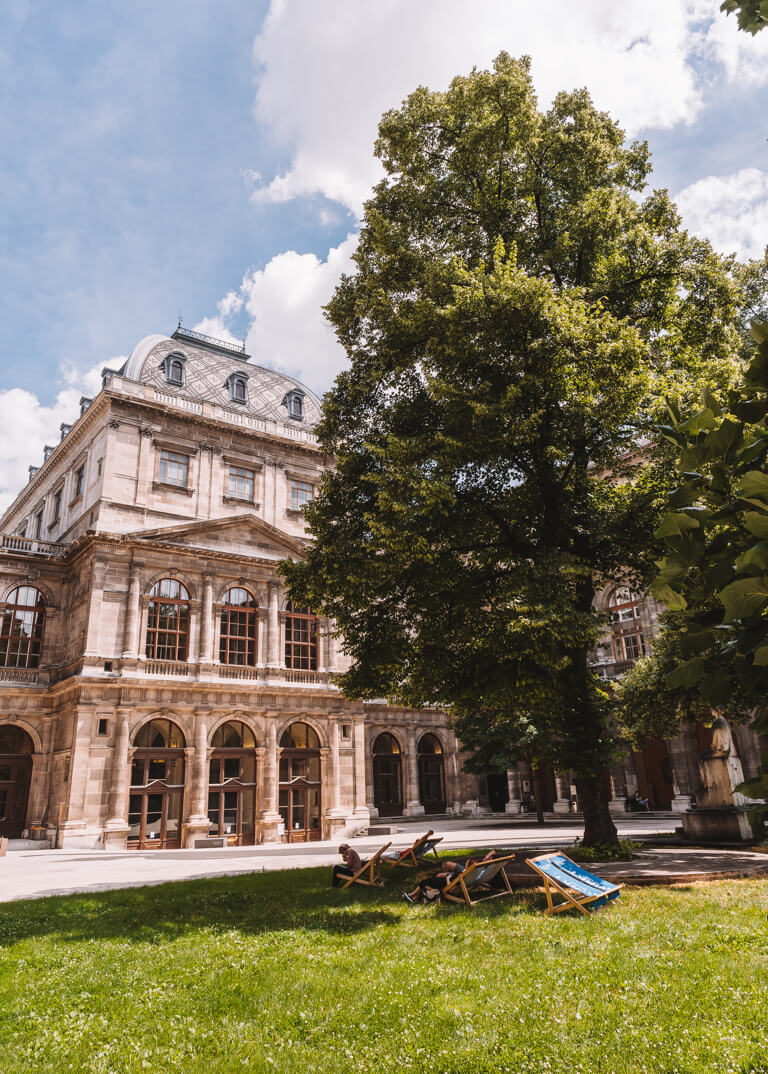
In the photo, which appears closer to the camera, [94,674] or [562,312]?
[562,312]

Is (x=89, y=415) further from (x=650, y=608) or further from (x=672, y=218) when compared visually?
(x=650, y=608)

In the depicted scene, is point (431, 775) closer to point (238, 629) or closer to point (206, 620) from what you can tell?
point (238, 629)

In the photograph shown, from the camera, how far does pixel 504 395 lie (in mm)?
13992

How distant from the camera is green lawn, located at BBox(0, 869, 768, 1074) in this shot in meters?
5.22

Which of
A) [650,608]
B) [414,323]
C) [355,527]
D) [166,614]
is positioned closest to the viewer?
[414,323]

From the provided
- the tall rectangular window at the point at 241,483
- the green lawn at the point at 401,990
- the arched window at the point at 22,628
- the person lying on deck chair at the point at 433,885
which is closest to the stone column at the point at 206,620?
the tall rectangular window at the point at 241,483

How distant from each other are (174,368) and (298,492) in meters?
8.98

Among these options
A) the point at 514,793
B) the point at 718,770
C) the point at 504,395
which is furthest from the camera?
the point at 514,793

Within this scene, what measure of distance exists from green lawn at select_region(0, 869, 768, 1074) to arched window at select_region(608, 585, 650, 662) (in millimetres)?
27881

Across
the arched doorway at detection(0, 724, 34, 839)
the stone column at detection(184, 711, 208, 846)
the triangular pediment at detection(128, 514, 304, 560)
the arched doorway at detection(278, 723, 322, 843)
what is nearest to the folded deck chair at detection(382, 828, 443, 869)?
the stone column at detection(184, 711, 208, 846)

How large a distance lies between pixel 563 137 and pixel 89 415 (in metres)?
25.2

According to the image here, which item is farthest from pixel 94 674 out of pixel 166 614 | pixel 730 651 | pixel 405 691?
pixel 730 651

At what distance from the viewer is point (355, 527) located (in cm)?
1617

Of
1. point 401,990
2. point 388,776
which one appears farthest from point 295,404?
point 401,990
